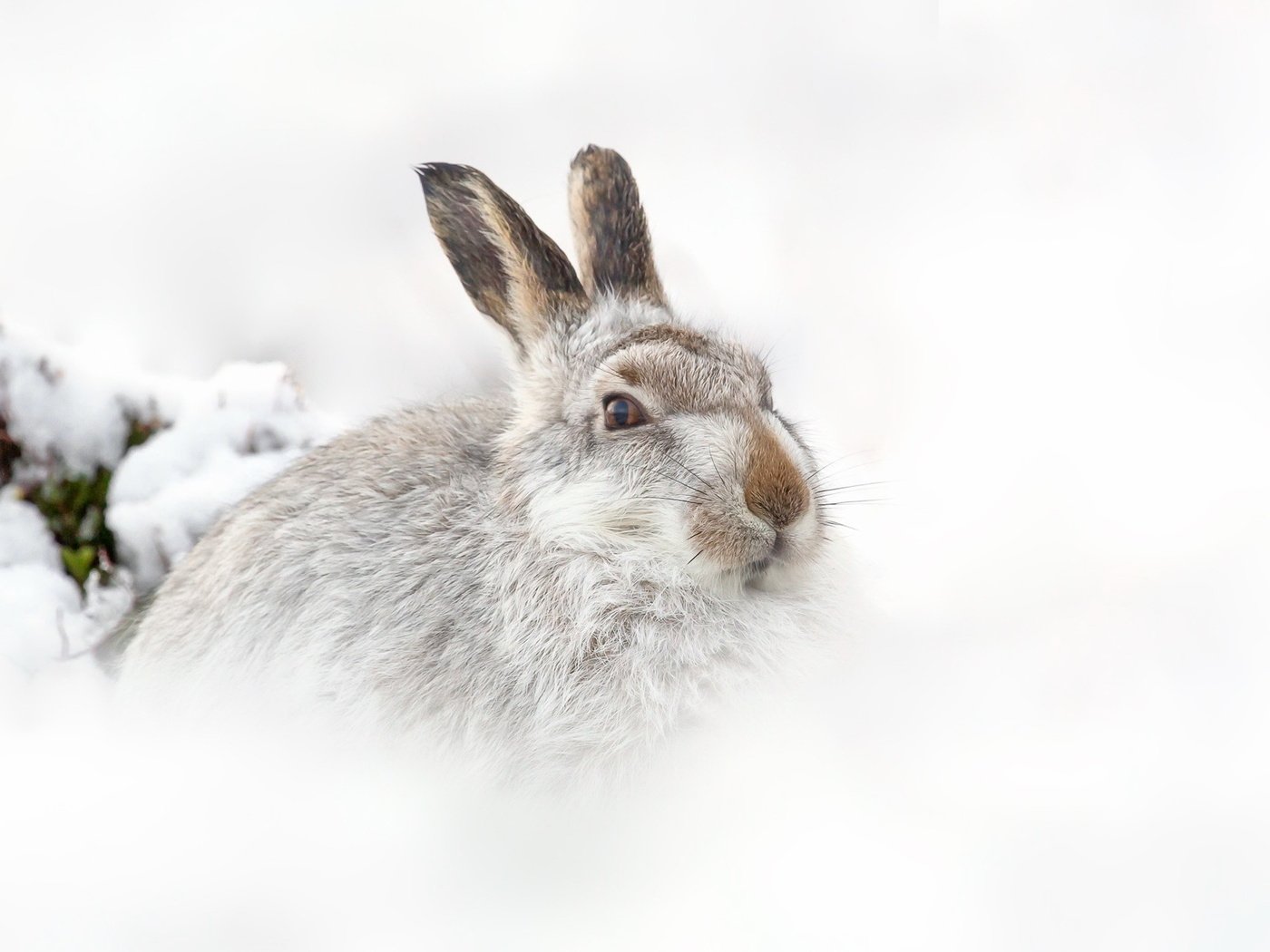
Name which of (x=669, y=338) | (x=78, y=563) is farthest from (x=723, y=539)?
(x=78, y=563)

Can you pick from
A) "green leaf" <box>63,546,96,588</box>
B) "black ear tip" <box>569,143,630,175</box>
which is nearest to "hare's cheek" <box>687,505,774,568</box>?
"black ear tip" <box>569,143,630,175</box>

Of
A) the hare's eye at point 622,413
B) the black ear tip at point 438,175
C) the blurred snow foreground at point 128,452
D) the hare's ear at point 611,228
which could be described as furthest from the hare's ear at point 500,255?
the blurred snow foreground at point 128,452

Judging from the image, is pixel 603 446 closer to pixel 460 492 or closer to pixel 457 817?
pixel 460 492

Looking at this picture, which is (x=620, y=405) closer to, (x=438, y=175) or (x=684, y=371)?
(x=684, y=371)

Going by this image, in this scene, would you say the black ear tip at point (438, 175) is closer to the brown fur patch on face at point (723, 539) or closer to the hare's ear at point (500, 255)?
the hare's ear at point (500, 255)

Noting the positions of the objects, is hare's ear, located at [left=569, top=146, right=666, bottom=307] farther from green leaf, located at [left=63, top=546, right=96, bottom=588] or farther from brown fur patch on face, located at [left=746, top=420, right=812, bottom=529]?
green leaf, located at [left=63, top=546, right=96, bottom=588]

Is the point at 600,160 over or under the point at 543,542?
over
